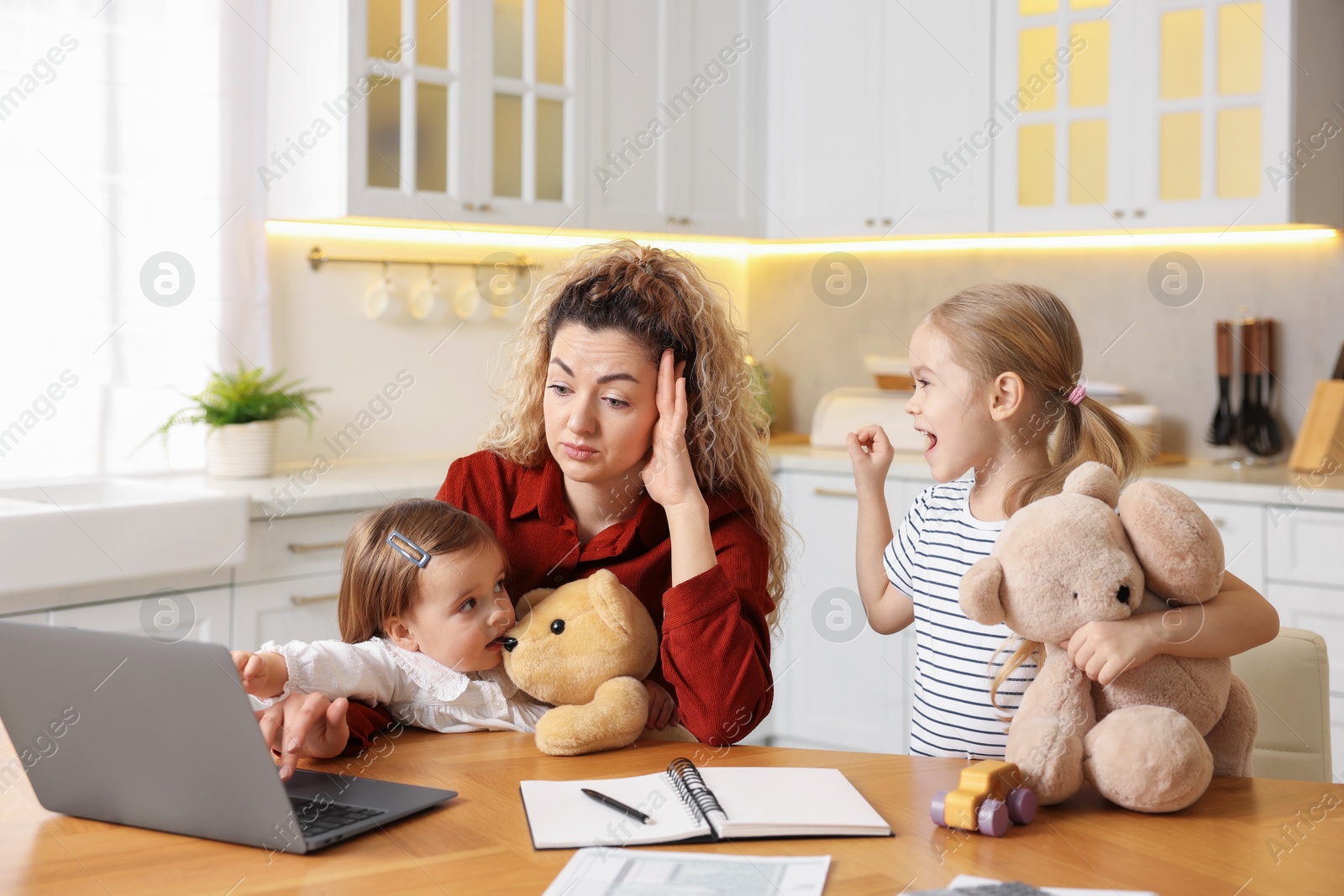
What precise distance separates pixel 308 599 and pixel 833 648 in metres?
1.46

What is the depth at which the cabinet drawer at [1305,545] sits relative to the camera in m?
2.63

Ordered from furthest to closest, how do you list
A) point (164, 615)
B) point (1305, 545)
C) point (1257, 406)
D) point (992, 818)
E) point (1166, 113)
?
point (1257, 406), point (1166, 113), point (1305, 545), point (164, 615), point (992, 818)

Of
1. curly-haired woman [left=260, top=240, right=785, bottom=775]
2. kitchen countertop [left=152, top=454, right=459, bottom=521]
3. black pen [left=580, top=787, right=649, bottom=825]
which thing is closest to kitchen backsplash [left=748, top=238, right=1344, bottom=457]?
kitchen countertop [left=152, top=454, right=459, bottom=521]

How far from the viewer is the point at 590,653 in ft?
4.43

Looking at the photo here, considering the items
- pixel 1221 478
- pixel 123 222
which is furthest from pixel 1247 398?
pixel 123 222

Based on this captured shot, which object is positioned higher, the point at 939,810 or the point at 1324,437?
the point at 1324,437

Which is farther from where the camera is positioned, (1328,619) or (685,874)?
(1328,619)

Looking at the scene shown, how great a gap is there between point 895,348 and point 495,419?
2323mm

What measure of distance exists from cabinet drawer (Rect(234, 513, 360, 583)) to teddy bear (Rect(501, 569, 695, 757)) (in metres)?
1.29

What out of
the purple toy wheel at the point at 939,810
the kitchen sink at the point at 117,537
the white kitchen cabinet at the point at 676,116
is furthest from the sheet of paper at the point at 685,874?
the white kitchen cabinet at the point at 676,116

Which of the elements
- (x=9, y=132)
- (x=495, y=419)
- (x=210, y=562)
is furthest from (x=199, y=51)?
(x=495, y=419)

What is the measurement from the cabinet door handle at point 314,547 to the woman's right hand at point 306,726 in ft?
4.32

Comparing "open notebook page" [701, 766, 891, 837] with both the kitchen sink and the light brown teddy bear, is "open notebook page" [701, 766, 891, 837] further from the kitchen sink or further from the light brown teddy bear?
the kitchen sink

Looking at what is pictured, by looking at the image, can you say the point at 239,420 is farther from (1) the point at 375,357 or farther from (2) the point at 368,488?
(1) the point at 375,357
